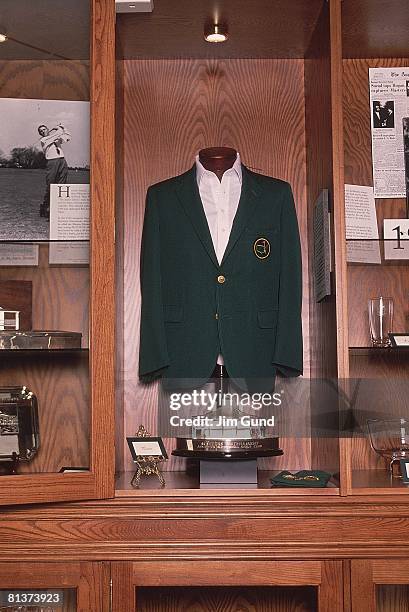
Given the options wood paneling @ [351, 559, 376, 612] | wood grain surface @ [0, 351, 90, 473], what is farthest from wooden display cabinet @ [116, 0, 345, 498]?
wood paneling @ [351, 559, 376, 612]

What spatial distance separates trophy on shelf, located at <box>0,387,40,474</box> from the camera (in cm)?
203

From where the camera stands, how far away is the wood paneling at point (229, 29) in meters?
2.28

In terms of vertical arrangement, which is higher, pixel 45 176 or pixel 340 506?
pixel 45 176

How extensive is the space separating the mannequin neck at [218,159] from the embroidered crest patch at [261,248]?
0.72ft

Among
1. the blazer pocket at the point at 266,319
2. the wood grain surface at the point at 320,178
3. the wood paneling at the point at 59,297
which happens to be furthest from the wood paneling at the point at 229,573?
the blazer pocket at the point at 266,319

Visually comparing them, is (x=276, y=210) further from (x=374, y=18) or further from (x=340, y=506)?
(x=340, y=506)

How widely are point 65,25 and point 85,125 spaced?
0.91ft

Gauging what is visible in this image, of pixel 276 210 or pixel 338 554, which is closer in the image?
pixel 338 554

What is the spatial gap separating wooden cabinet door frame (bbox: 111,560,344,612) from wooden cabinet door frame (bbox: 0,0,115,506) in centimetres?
20

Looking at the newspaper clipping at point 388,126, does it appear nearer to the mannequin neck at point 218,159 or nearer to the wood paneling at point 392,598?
the mannequin neck at point 218,159

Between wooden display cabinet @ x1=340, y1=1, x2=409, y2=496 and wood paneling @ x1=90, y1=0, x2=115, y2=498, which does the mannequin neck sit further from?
wood paneling @ x1=90, y1=0, x2=115, y2=498

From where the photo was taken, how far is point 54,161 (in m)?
2.13

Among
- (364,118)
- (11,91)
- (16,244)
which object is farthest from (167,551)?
(364,118)

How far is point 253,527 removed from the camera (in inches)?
79.3
